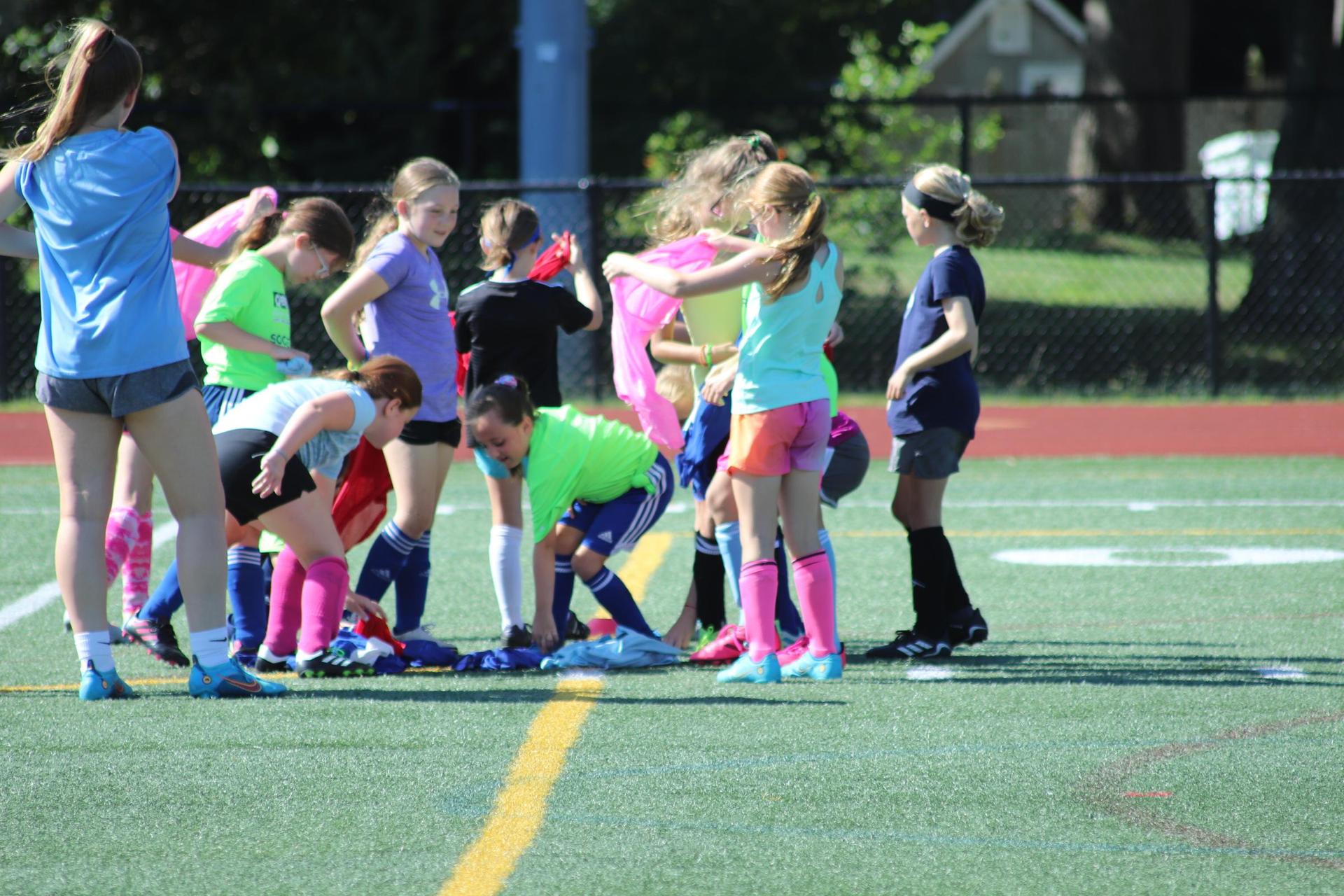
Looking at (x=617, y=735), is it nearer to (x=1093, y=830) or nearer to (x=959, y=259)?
(x=1093, y=830)

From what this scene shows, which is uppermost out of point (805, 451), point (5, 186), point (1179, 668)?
point (5, 186)

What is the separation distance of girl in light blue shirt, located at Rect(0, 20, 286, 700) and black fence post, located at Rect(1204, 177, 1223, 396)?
12.0m

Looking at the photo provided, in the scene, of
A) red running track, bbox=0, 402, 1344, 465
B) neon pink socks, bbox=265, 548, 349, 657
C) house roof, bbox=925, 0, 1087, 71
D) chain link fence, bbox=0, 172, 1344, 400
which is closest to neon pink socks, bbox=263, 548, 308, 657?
neon pink socks, bbox=265, 548, 349, 657

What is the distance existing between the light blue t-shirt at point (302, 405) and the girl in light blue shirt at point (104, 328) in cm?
52

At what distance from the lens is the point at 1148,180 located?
47.9 ft

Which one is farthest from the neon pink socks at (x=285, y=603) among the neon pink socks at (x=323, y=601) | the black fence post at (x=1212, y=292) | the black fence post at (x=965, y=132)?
the black fence post at (x=965, y=132)

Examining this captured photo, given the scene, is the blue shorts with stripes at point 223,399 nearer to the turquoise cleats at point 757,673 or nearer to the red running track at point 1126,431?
the turquoise cleats at point 757,673

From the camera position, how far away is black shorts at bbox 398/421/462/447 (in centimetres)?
602

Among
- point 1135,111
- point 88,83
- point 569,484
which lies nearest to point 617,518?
point 569,484

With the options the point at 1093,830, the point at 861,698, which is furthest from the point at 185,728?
the point at 1093,830

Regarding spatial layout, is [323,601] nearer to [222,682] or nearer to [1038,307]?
[222,682]

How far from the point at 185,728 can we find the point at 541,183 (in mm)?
11256

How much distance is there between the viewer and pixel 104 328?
4758 mm

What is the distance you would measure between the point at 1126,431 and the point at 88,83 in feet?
33.8
